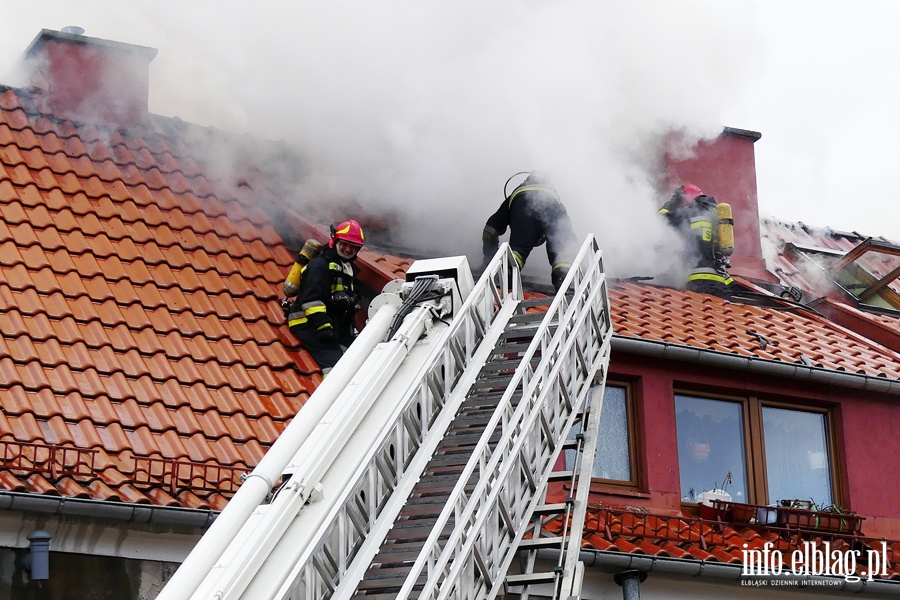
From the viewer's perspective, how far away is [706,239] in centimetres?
1362

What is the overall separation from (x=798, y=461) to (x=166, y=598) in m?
6.92

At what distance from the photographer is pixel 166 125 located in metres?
12.8

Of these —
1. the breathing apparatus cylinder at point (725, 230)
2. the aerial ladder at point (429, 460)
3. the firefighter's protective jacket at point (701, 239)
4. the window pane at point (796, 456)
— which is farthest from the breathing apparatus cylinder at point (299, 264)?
the breathing apparatus cylinder at point (725, 230)

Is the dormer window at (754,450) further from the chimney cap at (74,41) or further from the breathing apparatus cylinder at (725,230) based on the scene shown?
the chimney cap at (74,41)

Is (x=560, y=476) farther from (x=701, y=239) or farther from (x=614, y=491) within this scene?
(x=701, y=239)

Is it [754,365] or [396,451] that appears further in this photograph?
[754,365]

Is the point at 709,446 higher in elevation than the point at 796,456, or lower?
lower

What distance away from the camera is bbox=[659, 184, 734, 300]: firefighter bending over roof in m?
13.6

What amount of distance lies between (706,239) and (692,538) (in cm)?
396

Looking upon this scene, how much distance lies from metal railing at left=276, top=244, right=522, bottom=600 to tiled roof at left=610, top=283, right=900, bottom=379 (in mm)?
2225

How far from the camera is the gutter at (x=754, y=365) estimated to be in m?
11.1

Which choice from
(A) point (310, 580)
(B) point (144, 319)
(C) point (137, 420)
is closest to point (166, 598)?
(A) point (310, 580)

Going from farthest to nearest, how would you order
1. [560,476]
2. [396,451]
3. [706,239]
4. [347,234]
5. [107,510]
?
1. [706,239]
2. [347,234]
3. [560,476]
4. [107,510]
5. [396,451]

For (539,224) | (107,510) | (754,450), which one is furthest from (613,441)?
(107,510)
